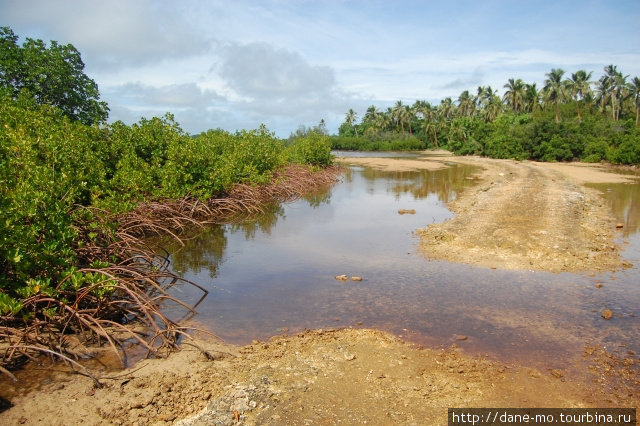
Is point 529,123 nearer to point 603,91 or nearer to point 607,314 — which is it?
point 603,91

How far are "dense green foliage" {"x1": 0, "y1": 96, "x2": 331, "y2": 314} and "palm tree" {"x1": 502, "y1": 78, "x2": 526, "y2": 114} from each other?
2319 inches

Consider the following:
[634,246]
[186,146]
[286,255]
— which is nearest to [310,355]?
[286,255]

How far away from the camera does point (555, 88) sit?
6081 centimetres

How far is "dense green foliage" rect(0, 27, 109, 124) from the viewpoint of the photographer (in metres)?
24.6

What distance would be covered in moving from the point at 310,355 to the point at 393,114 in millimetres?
90861

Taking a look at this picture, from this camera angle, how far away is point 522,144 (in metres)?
47.9

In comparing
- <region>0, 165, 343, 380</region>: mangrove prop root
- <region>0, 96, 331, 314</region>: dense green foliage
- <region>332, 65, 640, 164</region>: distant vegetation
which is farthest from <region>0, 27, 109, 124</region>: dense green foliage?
<region>332, 65, 640, 164</region>: distant vegetation

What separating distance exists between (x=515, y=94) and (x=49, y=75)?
2644 inches

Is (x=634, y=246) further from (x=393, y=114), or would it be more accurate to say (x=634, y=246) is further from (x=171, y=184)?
(x=393, y=114)

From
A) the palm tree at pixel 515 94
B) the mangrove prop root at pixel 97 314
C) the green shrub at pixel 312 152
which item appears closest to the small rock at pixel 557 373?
the mangrove prop root at pixel 97 314

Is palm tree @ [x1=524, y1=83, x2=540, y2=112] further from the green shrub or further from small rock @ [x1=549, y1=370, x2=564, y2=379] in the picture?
small rock @ [x1=549, y1=370, x2=564, y2=379]

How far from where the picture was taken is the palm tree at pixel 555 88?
6091cm

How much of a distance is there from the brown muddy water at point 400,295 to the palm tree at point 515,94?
6349 cm

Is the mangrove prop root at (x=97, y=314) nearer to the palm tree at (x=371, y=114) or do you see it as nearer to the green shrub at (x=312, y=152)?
the green shrub at (x=312, y=152)
